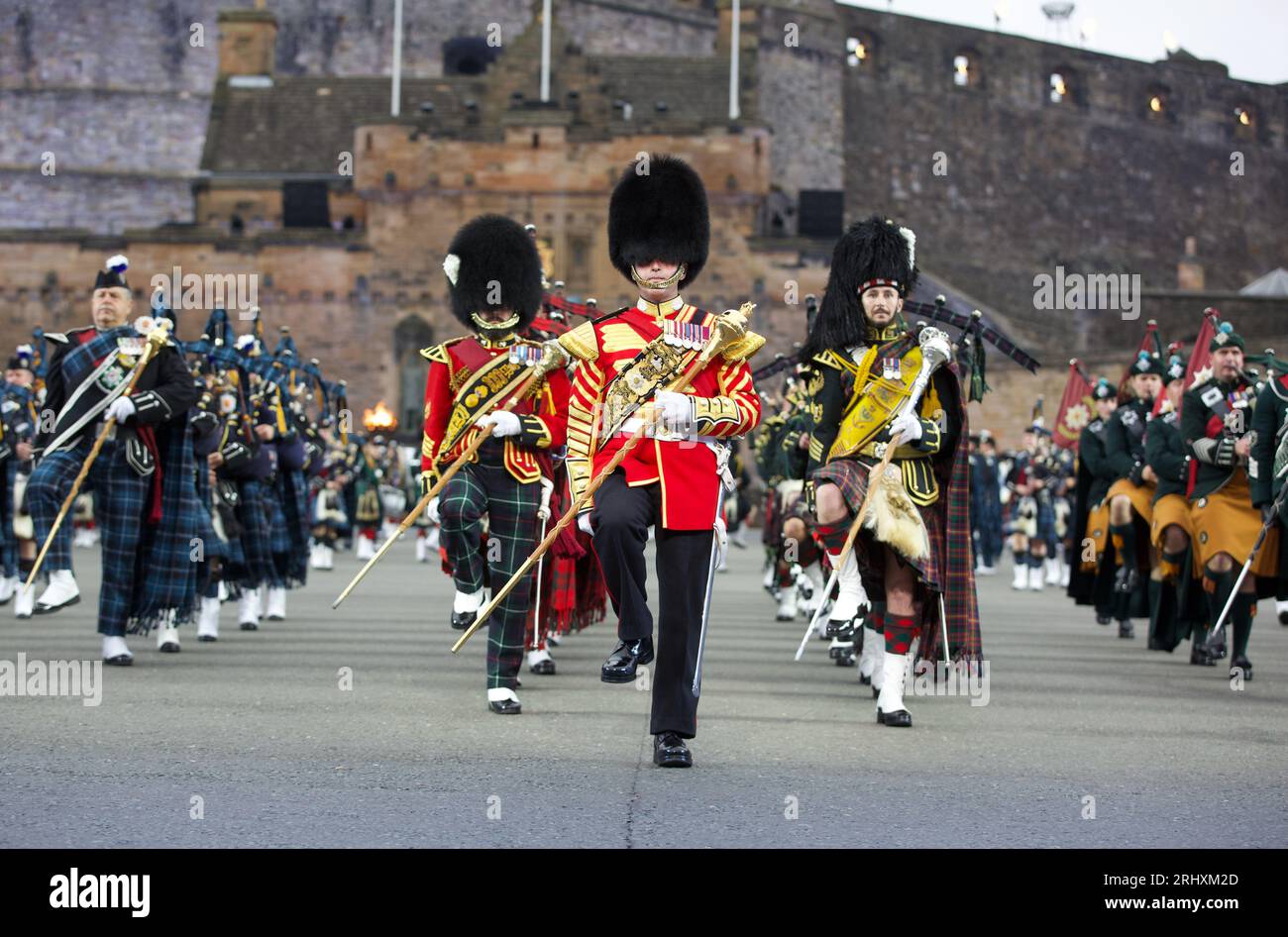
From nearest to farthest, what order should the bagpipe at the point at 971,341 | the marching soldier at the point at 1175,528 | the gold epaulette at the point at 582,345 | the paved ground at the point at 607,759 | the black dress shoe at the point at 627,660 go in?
the paved ground at the point at 607,759 < the black dress shoe at the point at 627,660 < the gold epaulette at the point at 582,345 < the bagpipe at the point at 971,341 < the marching soldier at the point at 1175,528

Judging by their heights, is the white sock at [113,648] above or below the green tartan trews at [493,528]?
below

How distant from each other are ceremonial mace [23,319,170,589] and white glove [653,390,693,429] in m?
4.72

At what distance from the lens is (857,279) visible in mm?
9953

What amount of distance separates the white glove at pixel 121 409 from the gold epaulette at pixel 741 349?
4535mm

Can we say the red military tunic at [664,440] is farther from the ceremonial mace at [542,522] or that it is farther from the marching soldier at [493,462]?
the ceremonial mace at [542,522]

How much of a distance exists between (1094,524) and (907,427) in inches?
283

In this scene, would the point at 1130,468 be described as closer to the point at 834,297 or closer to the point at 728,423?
the point at 834,297

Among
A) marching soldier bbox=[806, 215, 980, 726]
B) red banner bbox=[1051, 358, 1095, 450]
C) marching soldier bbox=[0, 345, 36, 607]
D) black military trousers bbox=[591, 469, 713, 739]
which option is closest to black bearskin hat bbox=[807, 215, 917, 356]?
marching soldier bbox=[806, 215, 980, 726]

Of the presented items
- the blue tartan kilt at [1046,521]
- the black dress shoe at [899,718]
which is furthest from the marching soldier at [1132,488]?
the blue tartan kilt at [1046,521]

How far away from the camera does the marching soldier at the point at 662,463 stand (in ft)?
26.0

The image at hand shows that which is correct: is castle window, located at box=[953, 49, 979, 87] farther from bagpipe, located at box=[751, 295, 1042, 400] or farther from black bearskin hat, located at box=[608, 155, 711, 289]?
black bearskin hat, located at box=[608, 155, 711, 289]

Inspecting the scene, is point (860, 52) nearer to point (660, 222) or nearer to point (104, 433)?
point (104, 433)

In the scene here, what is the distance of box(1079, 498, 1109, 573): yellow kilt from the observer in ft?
52.2
